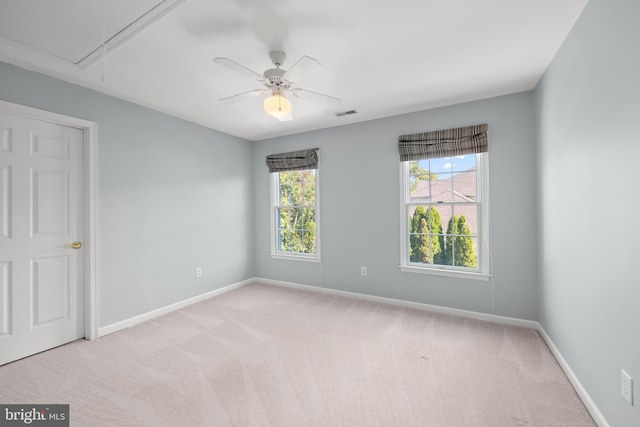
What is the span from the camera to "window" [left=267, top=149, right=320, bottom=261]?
4266mm

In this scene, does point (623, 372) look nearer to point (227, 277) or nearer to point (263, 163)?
point (227, 277)

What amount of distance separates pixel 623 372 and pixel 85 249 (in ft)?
13.5

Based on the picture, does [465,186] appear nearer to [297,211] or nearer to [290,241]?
[297,211]

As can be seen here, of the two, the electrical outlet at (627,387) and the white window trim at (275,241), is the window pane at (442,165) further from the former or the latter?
the electrical outlet at (627,387)

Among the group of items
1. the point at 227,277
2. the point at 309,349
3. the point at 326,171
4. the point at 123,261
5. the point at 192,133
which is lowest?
the point at 309,349

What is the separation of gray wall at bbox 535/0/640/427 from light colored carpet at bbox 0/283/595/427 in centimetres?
41

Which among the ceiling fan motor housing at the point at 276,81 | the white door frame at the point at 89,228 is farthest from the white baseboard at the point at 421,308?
the ceiling fan motor housing at the point at 276,81

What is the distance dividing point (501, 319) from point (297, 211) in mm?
3045

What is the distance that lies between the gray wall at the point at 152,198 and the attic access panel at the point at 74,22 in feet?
2.06

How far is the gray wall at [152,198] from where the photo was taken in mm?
2764

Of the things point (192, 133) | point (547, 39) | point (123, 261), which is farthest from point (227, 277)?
point (547, 39)

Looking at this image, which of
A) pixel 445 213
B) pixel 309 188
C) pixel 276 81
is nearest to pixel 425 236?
pixel 445 213

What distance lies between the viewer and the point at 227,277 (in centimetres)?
429

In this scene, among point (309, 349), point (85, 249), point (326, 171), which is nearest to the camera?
point (309, 349)
